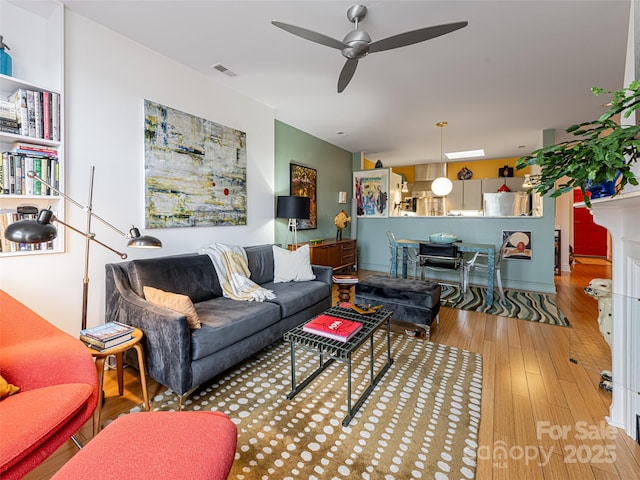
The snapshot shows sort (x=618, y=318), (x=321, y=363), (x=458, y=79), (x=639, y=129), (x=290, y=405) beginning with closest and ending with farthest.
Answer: (x=639, y=129), (x=618, y=318), (x=290, y=405), (x=321, y=363), (x=458, y=79)

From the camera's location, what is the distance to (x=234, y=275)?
2.86 metres

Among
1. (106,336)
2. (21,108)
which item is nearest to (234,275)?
(106,336)

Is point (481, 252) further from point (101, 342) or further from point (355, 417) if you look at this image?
point (101, 342)

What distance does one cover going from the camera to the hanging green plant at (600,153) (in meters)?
0.95

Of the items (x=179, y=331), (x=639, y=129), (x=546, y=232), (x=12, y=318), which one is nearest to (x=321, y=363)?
(x=179, y=331)

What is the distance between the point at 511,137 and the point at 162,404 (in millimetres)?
6352

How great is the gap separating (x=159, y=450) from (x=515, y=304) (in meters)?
4.46

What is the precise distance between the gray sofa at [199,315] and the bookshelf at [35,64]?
59 cm

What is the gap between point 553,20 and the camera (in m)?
2.22

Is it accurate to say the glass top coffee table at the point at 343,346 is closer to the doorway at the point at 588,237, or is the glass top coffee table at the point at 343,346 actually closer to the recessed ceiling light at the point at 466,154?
the recessed ceiling light at the point at 466,154

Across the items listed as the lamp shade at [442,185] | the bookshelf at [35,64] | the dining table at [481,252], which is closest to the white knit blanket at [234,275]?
the bookshelf at [35,64]

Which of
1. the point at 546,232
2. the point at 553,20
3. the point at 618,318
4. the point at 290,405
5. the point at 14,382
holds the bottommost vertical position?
the point at 290,405

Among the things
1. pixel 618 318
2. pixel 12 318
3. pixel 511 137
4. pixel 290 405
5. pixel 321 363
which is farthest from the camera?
pixel 511 137

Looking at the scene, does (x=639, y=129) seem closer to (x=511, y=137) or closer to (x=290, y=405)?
(x=290, y=405)
